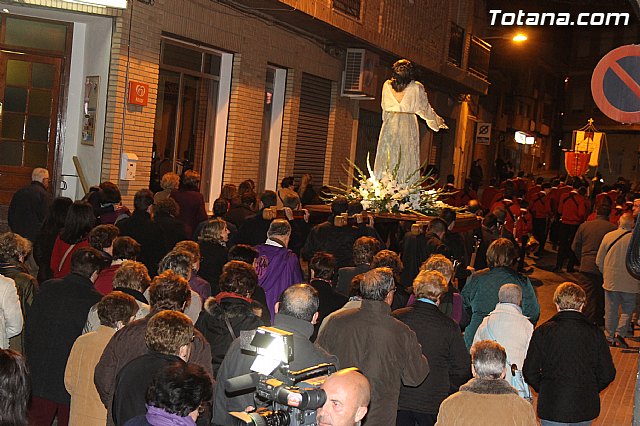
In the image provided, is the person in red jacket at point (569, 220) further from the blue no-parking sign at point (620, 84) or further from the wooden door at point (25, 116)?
the blue no-parking sign at point (620, 84)

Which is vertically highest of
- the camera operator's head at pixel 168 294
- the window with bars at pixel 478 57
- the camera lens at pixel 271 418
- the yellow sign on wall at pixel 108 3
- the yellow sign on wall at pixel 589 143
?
the window with bars at pixel 478 57

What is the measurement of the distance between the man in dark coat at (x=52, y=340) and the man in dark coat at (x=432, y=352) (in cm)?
242

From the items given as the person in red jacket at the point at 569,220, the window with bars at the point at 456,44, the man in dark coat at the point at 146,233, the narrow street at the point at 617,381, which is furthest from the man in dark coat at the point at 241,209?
the window with bars at the point at 456,44

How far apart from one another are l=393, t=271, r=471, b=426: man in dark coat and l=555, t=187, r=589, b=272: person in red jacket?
15267 mm

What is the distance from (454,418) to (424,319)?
1.73 meters

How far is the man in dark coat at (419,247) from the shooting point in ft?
37.9

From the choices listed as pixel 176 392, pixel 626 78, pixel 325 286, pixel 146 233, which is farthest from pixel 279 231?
pixel 176 392

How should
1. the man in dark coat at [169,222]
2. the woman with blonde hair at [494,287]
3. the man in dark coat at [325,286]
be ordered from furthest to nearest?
the man in dark coat at [169,222]
the woman with blonde hair at [494,287]
the man in dark coat at [325,286]

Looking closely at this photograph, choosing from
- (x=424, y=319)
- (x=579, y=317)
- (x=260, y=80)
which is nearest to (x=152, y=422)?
(x=424, y=319)

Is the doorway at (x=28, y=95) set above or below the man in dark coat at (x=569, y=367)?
above

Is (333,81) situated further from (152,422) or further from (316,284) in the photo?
(152,422)

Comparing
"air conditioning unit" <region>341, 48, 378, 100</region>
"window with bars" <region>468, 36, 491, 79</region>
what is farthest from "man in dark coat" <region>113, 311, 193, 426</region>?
"window with bars" <region>468, 36, 491, 79</region>

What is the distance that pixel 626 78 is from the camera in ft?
24.2

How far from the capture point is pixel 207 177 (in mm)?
18250
